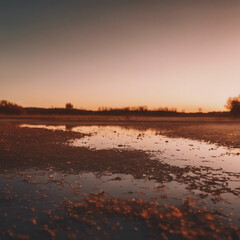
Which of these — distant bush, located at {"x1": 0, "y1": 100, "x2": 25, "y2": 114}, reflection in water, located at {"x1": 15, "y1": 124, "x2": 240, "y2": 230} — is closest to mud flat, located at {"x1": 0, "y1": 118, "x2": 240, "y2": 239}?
reflection in water, located at {"x1": 15, "y1": 124, "x2": 240, "y2": 230}

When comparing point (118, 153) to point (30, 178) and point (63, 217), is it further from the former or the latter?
point (63, 217)

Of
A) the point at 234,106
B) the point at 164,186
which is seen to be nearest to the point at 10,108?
the point at 234,106

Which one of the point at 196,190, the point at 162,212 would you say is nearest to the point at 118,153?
the point at 196,190

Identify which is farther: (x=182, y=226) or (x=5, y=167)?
(x=5, y=167)

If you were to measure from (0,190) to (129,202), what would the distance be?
4279mm

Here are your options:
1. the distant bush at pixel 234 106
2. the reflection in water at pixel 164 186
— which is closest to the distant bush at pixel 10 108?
→ the distant bush at pixel 234 106

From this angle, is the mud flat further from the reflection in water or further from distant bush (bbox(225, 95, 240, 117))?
distant bush (bbox(225, 95, 240, 117))

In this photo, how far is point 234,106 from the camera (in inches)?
3935

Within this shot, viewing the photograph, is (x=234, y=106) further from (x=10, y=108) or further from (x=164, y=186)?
(x=164, y=186)

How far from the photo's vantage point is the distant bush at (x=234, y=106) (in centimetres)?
9925

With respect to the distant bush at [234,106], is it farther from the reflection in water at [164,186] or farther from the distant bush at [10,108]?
the reflection in water at [164,186]

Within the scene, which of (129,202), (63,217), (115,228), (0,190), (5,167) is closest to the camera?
(115,228)

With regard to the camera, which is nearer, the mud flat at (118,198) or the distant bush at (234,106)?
the mud flat at (118,198)

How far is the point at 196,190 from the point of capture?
8.55 m
